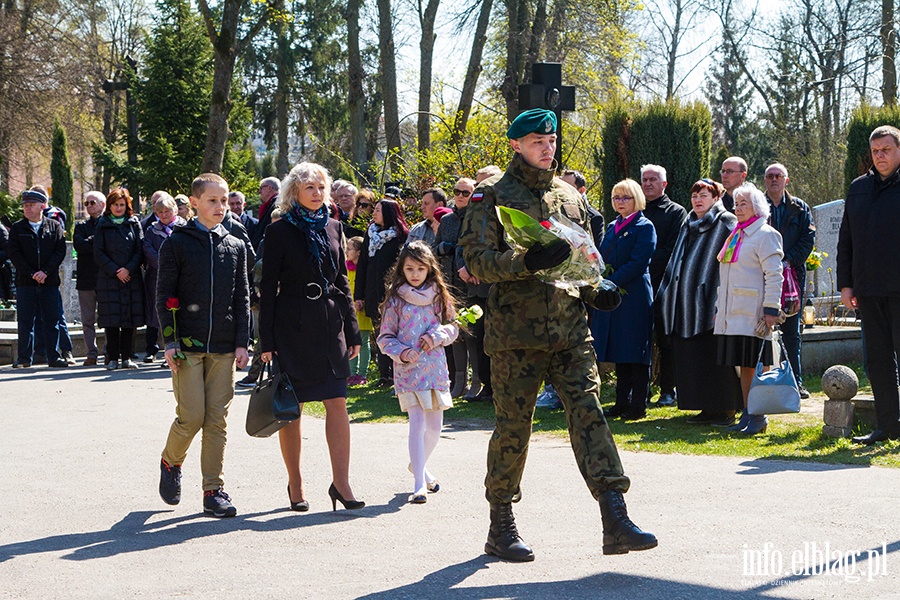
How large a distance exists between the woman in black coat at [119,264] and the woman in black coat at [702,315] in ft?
26.0

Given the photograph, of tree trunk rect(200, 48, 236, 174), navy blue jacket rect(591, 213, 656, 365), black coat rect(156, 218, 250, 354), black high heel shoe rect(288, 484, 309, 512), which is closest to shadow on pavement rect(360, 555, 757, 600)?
black high heel shoe rect(288, 484, 309, 512)

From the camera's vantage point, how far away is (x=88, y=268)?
15570 mm

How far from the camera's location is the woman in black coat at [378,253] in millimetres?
12133

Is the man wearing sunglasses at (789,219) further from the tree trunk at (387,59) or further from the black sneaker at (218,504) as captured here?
the tree trunk at (387,59)

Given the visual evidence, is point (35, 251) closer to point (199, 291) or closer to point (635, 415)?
point (635, 415)

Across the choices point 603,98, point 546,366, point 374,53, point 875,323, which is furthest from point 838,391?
point 374,53

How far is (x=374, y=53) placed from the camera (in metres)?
38.8

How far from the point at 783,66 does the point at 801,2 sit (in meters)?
5.41

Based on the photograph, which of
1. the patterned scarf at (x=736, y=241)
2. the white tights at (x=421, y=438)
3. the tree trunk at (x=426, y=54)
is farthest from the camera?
the tree trunk at (x=426, y=54)

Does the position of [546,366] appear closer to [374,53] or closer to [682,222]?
[682,222]

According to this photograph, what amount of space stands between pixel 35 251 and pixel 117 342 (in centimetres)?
163

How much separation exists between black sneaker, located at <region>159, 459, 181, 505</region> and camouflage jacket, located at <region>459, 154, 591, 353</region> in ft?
8.11

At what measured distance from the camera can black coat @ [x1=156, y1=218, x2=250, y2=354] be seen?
670 centimetres

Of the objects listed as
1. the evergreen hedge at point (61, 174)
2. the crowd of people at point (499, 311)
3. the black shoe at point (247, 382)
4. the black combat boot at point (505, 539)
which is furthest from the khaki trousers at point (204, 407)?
the evergreen hedge at point (61, 174)
